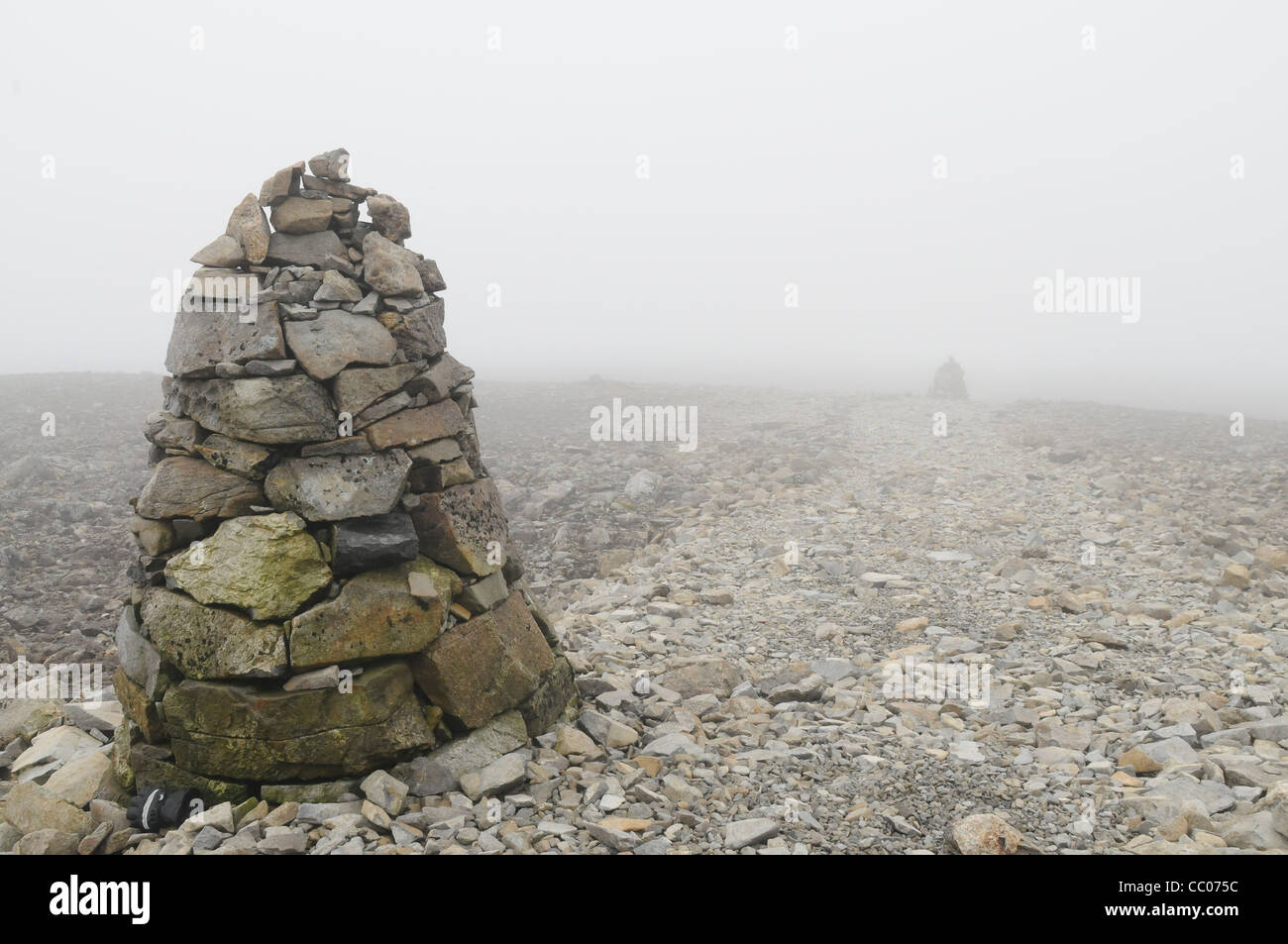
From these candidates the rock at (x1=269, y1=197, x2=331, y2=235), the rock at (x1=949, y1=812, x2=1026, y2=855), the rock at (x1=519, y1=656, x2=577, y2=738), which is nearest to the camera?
the rock at (x1=949, y1=812, x2=1026, y2=855)

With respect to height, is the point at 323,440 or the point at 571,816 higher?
the point at 323,440

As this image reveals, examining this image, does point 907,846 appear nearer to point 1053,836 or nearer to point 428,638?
point 1053,836

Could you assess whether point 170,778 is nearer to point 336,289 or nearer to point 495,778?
point 495,778

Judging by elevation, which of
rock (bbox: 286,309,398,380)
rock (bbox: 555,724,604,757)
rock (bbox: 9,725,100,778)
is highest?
rock (bbox: 286,309,398,380)

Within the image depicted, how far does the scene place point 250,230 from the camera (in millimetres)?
7906

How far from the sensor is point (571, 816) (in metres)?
7.27

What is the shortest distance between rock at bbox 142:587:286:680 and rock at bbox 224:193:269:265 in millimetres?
3594

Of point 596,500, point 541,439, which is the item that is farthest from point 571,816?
point 541,439

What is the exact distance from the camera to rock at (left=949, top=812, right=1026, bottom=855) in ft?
21.4

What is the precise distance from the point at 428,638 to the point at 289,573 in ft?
4.94

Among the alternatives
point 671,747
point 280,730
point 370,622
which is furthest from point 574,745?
point 280,730

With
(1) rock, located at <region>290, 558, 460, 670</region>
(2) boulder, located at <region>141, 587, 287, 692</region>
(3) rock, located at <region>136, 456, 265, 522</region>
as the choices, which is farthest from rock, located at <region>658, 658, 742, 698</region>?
(3) rock, located at <region>136, 456, 265, 522</region>

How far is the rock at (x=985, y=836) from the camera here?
652cm

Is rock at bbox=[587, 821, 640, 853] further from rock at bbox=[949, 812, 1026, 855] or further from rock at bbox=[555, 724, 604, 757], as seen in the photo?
rock at bbox=[949, 812, 1026, 855]
